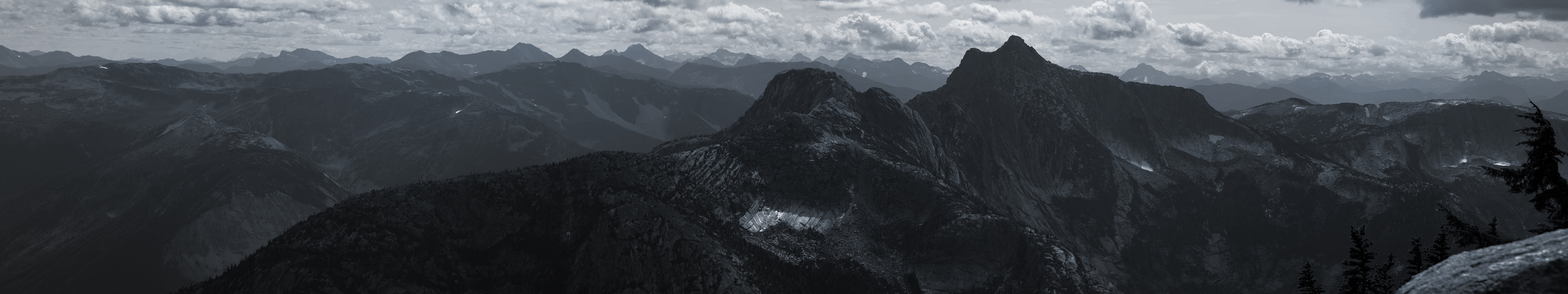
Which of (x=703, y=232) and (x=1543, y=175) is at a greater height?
(x=1543, y=175)

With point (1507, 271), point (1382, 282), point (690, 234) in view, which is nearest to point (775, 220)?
point (690, 234)

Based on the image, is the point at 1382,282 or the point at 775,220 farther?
the point at 775,220

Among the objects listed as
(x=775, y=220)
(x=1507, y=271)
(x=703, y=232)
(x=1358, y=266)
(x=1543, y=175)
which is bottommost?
(x=775, y=220)

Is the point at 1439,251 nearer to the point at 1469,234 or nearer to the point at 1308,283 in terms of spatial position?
the point at 1469,234

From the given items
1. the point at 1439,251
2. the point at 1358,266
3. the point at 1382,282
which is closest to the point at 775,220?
the point at 1382,282

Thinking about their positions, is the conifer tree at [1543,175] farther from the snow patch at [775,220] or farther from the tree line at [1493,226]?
the snow patch at [775,220]

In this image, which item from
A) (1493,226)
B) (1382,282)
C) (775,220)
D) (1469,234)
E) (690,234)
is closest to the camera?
(1469,234)

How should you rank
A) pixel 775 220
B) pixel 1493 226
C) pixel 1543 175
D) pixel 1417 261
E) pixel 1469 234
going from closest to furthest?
pixel 1543 175, pixel 1469 234, pixel 1493 226, pixel 1417 261, pixel 775 220

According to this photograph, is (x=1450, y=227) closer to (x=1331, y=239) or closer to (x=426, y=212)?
(x=426, y=212)

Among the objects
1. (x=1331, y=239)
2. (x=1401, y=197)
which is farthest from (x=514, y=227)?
(x=1401, y=197)
